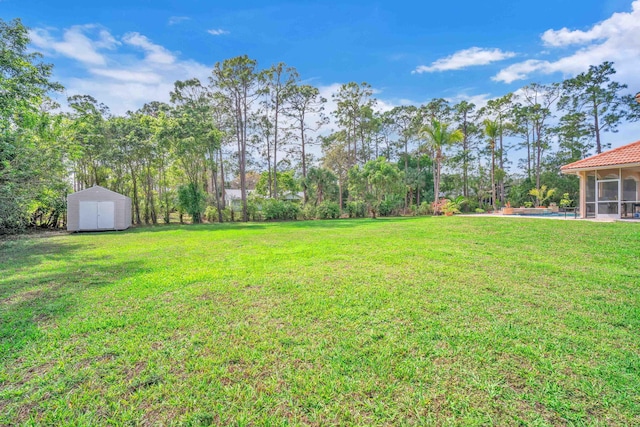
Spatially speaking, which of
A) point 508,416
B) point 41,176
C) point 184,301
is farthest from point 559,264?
point 41,176

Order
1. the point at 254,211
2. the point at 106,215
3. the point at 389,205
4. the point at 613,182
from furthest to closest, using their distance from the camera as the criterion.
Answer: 1. the point at 389,205
2. the point at 254,211
3. the point at 106,215
4. the point at 613,182

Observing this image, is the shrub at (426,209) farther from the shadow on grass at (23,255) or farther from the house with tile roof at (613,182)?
the shadow on grass at (23,255)

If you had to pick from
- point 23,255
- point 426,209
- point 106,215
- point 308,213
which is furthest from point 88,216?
point 426,209

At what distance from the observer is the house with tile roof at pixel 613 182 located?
10.1m

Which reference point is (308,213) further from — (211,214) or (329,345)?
(329,345)

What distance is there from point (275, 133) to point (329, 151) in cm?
743

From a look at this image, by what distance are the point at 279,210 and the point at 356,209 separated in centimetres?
632

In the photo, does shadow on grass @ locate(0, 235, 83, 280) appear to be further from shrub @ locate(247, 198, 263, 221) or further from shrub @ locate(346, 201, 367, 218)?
shrub @ locate(346, 201, 367, 218)

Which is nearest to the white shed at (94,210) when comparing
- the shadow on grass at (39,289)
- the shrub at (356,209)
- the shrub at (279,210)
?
the shadow on grass at (39,289)

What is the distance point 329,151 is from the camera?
96.1 feet

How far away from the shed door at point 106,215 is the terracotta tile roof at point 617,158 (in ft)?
70.3

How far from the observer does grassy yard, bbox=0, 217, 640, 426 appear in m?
1.68

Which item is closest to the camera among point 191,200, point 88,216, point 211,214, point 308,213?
point 88,216

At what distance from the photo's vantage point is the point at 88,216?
1401 cm
